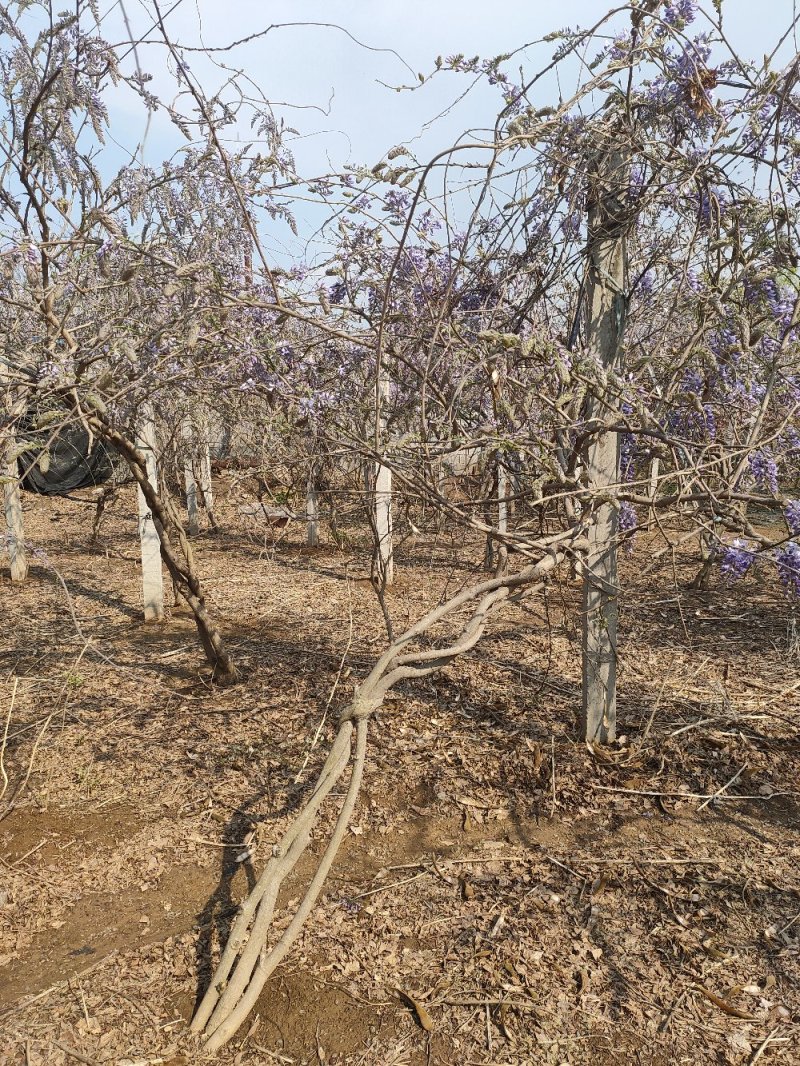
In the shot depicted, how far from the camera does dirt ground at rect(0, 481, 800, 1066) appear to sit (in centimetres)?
238

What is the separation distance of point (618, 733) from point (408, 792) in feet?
3.64

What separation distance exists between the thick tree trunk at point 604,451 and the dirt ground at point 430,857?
0.24 metres

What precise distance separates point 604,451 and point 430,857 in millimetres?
1884

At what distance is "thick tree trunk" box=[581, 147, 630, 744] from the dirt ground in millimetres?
238

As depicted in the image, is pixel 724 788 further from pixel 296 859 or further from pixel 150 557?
pixel 150 557

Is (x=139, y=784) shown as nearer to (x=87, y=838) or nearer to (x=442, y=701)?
(x=87, y=838)

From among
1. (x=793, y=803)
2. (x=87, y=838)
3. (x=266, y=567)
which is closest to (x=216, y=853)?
(x=87, y=838)

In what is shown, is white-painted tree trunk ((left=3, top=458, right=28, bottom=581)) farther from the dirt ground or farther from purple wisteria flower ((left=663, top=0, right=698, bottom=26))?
purple wisteria flower ((left=663, top=0, right=698, bottom=26))

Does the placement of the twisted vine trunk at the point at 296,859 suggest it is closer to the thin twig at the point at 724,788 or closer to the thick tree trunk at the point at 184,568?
the thin twig at the point at 724,788

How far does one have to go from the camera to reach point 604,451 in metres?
3.65

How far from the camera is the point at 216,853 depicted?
330 centimetres

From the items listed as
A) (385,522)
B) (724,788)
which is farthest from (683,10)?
(385,522)

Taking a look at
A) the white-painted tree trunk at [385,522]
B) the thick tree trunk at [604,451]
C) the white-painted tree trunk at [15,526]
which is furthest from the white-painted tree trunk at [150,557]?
the thick tree trunk at [604,451]

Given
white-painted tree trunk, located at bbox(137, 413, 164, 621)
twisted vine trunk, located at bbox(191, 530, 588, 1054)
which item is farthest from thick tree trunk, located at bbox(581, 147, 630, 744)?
white-painted tree trunk, located at bbox(137, 413, 164, 621)
